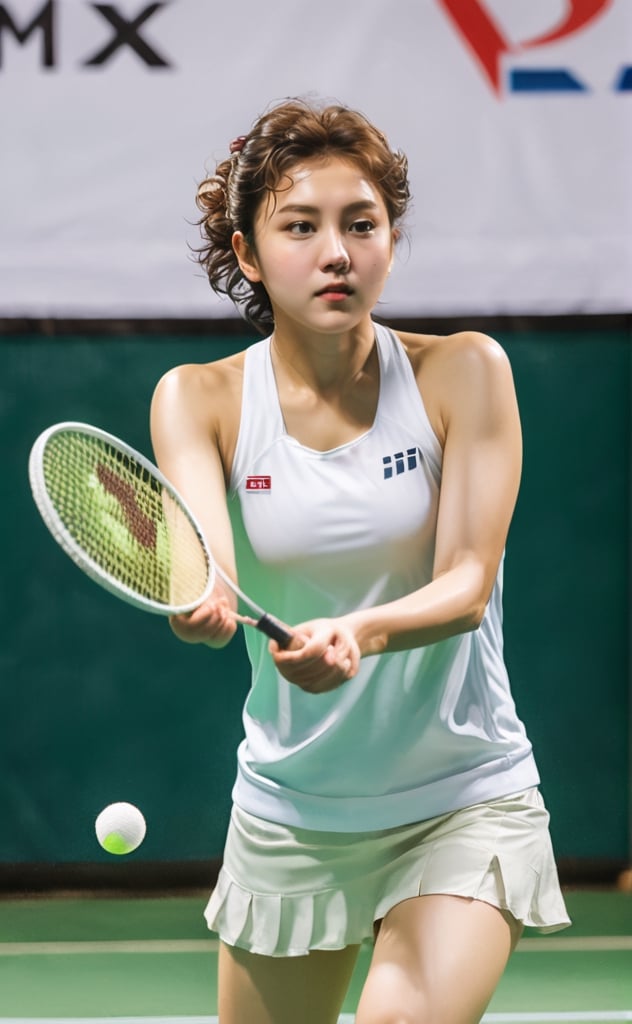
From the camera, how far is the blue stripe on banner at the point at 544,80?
5.22m

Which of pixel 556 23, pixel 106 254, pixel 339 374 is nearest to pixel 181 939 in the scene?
pixel 106 254

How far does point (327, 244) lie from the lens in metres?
2.33

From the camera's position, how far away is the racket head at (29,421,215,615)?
2.05 m

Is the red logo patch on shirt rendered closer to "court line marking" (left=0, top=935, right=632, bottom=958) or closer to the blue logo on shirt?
the blue logo on shirt

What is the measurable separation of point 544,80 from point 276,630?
3724mm

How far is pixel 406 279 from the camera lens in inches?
205

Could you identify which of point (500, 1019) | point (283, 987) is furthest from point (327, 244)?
point (500, 1019)

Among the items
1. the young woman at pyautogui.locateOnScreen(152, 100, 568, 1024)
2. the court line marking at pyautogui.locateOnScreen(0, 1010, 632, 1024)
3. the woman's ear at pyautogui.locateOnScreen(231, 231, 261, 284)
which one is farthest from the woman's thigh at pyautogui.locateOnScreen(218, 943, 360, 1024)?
the court line marking at pyautogui.locateOnScreen(0, 1010, 632, 1024)

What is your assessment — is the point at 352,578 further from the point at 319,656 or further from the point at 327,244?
the point at 327,244

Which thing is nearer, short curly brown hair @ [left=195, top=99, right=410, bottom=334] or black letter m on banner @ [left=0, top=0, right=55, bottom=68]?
short curly brown hair @ [left=195, top=99, right=410, bottom=334]

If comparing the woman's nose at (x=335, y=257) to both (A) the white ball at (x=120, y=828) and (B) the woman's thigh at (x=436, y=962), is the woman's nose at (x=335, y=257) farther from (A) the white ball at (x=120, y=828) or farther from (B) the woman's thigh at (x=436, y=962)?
(A) the white ball at (x=120, y=828)

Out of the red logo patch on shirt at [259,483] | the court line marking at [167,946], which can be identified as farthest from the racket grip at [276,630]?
the court line marking at [167,946]

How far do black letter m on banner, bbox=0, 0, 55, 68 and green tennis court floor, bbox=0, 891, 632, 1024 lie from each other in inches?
118

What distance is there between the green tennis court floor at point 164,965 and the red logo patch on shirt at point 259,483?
6.95 ft
